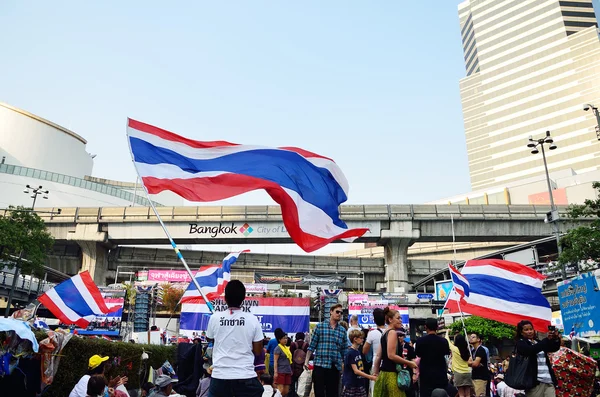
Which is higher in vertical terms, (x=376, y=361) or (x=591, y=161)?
(x=591, y=161)

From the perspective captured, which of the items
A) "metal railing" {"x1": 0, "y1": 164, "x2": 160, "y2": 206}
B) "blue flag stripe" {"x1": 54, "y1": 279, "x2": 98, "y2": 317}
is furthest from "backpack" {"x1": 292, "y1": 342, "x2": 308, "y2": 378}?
"metal railing" {"x1": 0, "y1": 164, "x2": 160, "y2": 206}

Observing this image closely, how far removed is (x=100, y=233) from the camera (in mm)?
46344

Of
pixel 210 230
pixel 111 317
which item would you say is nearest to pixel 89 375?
pixel 111 317

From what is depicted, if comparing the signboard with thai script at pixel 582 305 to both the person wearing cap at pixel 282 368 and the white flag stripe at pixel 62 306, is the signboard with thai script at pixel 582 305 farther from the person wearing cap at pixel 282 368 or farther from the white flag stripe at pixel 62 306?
the white flag stripe at pixel 62 306

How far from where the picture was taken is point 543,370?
22.8 ft

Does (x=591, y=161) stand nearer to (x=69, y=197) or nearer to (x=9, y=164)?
(x=69, y=197)

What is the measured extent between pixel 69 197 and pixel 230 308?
8271 cm

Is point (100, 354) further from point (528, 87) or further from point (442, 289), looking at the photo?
point (528, 87)

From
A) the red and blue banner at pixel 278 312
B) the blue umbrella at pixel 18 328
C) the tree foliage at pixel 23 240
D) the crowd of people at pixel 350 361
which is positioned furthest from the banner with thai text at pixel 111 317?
the blue umbrella at pixel 18 328

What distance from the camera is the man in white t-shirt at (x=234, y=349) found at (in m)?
4.68

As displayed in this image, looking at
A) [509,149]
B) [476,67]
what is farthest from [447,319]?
[476,67]

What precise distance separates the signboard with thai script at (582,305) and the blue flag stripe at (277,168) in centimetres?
639

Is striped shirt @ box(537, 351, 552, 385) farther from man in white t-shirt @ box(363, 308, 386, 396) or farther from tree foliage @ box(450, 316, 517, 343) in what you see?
tree foliage @ box(450, 316, 517, 343)

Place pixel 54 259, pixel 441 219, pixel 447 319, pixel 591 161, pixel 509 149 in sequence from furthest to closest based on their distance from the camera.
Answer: pixel 509 149 → pixel 591 161 → pixel 54 259 → pixel 441 219 → pixel 447 319
